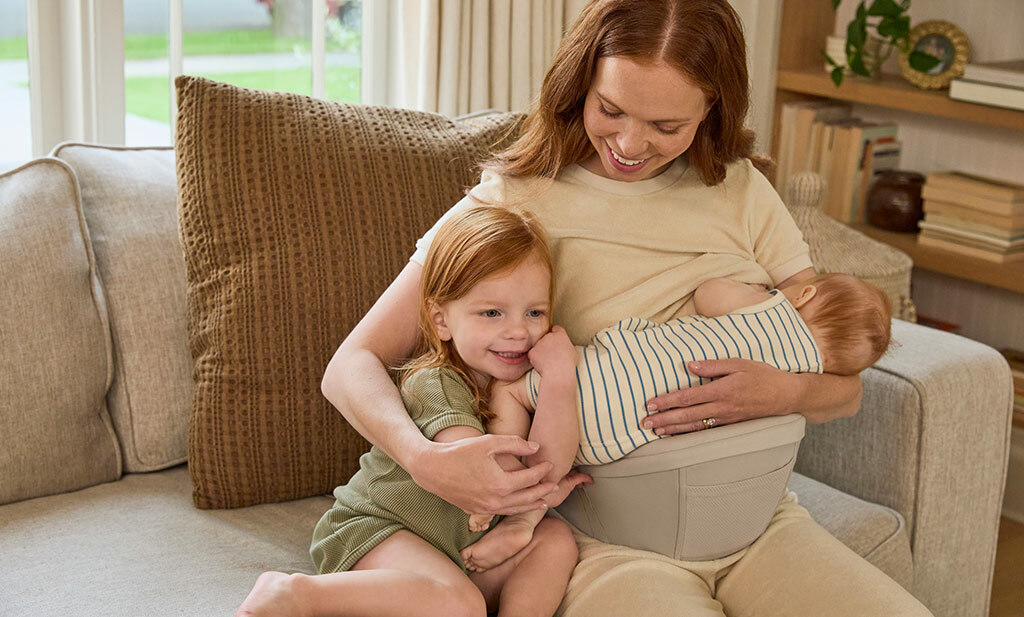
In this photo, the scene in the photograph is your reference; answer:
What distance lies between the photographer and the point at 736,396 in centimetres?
134

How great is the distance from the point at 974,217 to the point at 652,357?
5.27 ft

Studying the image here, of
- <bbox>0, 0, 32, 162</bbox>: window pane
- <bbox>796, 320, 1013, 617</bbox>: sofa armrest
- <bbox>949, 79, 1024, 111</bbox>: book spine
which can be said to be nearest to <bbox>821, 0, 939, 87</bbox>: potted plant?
<bbox>949, 79, 1024, 111</bbox>: book spine

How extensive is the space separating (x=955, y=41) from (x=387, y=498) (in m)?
2.03

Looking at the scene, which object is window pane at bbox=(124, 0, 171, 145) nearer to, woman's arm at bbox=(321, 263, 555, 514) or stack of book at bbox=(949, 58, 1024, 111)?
woman's arm at bbox=(321, 263, 555, 514)

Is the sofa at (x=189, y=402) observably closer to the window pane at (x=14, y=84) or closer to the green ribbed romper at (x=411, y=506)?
the green ribbed romper at (x=411, y=506)

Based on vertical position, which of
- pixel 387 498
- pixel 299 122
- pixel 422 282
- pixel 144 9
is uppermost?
pixel 144 9

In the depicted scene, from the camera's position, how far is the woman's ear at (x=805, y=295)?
1437 mm

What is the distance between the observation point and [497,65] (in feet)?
8.04

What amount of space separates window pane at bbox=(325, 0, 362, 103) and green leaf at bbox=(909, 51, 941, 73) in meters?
1.38

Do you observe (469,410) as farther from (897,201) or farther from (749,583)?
(897,201)

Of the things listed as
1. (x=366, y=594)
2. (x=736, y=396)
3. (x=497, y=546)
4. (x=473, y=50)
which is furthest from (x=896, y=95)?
(x=366, y=594)

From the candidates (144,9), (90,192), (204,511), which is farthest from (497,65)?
(204,511)

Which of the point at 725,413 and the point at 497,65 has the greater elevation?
the point at 497,65

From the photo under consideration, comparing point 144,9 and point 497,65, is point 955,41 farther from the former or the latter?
point 144,9
